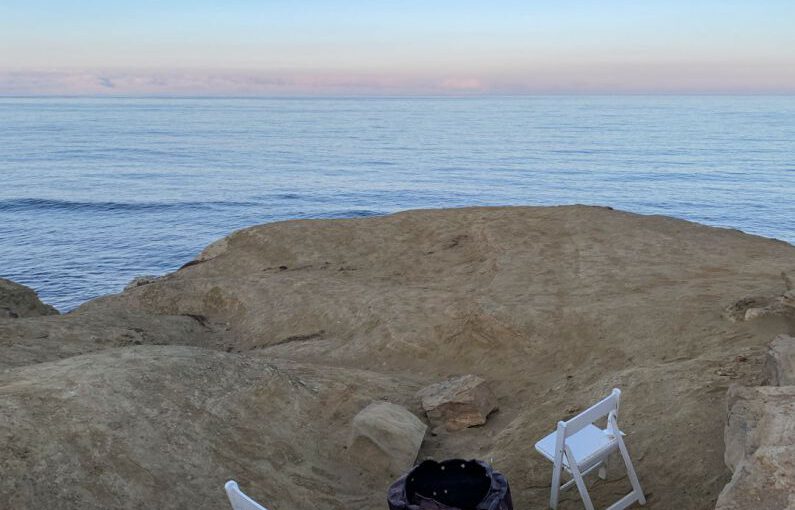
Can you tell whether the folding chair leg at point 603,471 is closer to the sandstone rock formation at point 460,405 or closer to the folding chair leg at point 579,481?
the folding chair leg at point 579,481

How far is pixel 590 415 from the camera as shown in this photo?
593 centimetres

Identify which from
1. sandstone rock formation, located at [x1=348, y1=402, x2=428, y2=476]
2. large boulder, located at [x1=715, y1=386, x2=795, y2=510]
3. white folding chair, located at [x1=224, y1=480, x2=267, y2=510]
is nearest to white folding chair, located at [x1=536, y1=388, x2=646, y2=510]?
large boulder, located at [x1=715, y1=386, x2=795, y2=510]

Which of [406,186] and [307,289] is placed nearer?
[307,289]

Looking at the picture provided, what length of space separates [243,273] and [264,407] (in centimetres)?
859

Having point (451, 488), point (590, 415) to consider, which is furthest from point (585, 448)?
point (451, 488)

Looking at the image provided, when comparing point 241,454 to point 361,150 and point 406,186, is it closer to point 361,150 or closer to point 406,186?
point 406,186

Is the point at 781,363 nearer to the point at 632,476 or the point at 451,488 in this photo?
the point at 632,476

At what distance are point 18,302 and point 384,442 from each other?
9089mm

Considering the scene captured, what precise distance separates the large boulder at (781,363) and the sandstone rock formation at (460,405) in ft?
11.2

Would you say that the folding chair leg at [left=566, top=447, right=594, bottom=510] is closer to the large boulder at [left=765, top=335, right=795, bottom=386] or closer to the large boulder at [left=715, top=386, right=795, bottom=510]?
the large boulder at [left=715, top=386, right=795, bottom=510]

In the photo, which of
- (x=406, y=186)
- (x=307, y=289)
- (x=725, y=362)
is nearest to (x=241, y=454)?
(x=725, y=362)

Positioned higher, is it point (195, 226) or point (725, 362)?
point (725, 362)

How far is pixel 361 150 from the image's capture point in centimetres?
6325

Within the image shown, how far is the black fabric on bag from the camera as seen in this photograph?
5164mm
